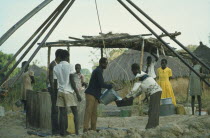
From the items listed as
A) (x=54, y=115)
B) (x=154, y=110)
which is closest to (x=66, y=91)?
(x=54, y=115)

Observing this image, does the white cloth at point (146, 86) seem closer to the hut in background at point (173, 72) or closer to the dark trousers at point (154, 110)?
the dark trousers at point (154, 110)

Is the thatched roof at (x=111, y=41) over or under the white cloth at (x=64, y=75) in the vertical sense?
over

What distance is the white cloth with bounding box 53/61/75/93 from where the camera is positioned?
5762mm

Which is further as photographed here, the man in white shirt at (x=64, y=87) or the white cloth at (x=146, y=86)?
the white cloth at (x=146, y=86)

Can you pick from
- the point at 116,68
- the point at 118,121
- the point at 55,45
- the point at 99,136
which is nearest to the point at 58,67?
the point at 99,136

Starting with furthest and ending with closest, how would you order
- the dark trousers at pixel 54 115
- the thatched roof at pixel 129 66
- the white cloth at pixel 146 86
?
the thatched roof at pixel 129 66, the dark trousers at pixel 54 115, the white cloth at pixel 146 86

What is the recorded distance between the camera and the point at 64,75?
5.76 metres

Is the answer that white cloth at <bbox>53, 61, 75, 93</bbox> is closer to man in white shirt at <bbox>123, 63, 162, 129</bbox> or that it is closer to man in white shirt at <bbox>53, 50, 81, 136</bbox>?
man in white shirt at <bbox>53, 50, 81, 136</bbox>

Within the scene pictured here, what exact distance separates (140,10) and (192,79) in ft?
17.2

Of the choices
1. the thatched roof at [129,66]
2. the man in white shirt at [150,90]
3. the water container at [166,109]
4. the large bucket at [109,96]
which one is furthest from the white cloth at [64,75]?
the thatched roof at [129,66]

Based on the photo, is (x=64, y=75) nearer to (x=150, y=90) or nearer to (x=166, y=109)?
Answer: (x=150, y=90)

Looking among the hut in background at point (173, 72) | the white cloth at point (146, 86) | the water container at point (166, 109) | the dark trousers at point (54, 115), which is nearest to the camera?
the white cloth at point (146, 86)

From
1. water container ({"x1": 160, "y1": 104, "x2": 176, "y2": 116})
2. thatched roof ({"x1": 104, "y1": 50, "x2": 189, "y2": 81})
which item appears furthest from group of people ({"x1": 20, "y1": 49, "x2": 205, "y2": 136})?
thatched roof ({"x1": 104, "y1": 50, "x2": 189, "y2": 81})

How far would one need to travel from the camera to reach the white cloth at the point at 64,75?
18.9 feet
